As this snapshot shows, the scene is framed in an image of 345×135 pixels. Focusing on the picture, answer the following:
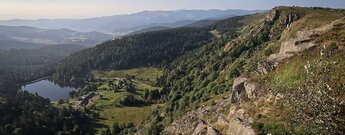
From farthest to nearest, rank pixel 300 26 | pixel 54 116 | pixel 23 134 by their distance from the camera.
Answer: pixel 54 116, pixel 23 134, pixel 300 26

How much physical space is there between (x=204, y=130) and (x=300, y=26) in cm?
5109

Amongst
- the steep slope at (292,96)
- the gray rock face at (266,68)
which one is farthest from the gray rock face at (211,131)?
the gray rock face at (266,68)

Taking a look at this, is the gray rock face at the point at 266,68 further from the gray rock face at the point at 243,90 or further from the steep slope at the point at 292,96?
the gray rock face at the point at 243,90

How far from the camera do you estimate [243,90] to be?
2445 inches

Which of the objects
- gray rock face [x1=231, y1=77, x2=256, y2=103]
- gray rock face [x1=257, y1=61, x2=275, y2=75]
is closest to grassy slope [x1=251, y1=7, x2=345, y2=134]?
gray rock face [x1=231, y1=77, x2=256, y2=103]

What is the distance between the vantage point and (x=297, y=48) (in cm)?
6022

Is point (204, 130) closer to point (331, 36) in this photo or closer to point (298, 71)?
point (298, 71)

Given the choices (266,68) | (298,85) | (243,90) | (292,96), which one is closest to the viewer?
(292,96)

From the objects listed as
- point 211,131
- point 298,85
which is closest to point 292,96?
point 298,85

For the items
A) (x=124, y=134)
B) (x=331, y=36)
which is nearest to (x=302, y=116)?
(x=331, y=36)

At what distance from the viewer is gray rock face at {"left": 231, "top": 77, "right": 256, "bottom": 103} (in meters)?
58.2

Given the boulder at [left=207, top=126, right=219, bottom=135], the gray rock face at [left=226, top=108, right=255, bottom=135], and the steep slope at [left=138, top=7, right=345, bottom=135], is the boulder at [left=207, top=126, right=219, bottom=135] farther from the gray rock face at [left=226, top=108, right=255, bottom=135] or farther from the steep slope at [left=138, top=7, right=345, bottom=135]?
the gray rock face at [left=226, top=108, right=255, bottom=135]

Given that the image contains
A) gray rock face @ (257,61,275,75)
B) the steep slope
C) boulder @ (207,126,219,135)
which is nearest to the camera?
the steep slope

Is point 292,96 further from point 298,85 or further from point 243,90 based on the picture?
point 243,90
